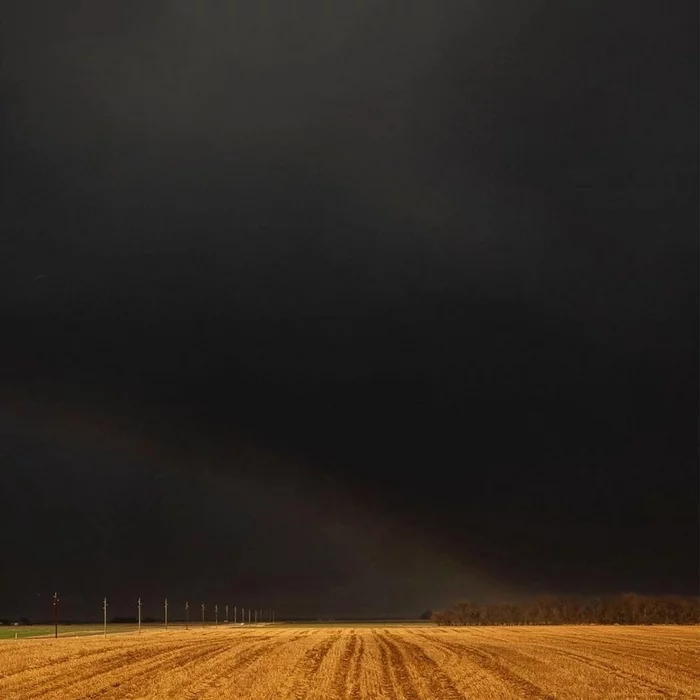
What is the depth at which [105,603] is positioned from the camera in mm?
197500

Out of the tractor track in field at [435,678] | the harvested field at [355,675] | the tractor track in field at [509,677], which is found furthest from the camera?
the harvested field at [355,675]

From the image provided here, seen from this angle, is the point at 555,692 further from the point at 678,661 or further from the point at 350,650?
the point at 350,650

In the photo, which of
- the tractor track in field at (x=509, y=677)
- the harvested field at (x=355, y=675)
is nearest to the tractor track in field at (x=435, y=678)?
the harvested field at (x=355, y=675)

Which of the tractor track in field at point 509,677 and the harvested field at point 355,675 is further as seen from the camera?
the harvested field at point 355,675

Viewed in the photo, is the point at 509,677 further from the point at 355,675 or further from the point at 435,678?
the point at 355,675

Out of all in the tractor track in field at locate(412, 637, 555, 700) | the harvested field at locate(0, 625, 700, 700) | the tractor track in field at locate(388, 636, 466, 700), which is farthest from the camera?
the harvested field at locate(0, 625, 700, 700)

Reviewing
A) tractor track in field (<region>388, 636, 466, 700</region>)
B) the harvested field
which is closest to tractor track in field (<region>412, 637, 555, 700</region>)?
the harvested field

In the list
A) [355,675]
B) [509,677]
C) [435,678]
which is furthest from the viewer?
[355,675]

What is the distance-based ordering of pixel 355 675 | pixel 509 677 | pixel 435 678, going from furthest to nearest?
pixel 355 675 → pixel 509 677 → pixel 435 678

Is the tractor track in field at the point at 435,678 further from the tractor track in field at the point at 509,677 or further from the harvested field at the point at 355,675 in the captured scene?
the tractor track in field at the point at 509,677

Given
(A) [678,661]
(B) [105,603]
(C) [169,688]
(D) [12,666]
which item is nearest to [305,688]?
(C) [169,688]

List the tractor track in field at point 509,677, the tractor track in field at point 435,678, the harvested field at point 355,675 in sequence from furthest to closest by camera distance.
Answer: the harvested field at point 355,675
the tractor track in field at point 509,677
the tractor track in field at point 435,678

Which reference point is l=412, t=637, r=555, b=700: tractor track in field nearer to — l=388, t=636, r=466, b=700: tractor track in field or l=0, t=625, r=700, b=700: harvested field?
l=0, t=625, r=700, b=700: harvested field

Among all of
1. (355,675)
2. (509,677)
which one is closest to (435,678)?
(509,677)
